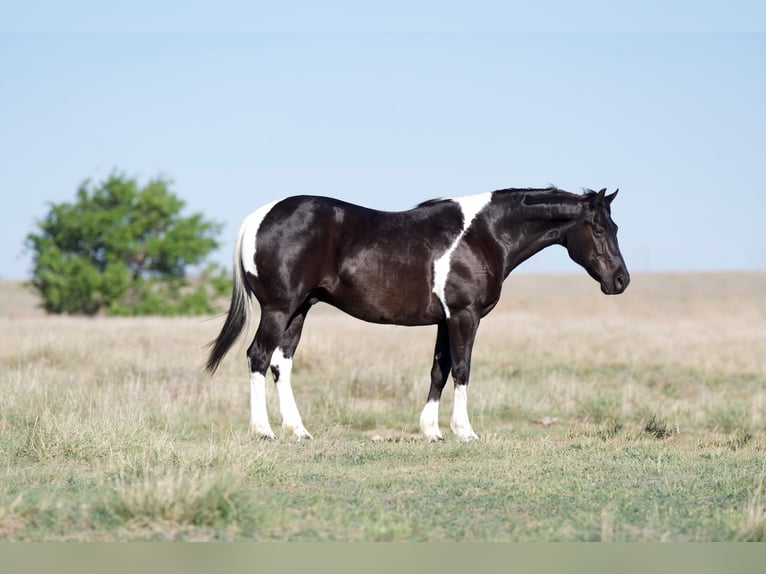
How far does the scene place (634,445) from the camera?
9086 millimetres

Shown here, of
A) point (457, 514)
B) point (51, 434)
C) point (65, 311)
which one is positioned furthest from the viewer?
point (65, 311)

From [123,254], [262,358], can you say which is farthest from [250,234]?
[123,254]

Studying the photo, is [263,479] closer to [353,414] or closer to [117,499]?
[117,499]

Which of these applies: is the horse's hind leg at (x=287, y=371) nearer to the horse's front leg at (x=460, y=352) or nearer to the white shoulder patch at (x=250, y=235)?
the white shoulder patch at (x=250, y=235)

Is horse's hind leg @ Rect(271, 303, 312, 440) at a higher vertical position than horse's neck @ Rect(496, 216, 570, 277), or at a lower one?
lower

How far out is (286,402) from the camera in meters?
9.61

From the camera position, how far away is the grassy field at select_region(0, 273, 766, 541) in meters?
5.41

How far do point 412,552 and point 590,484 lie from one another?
250 cm

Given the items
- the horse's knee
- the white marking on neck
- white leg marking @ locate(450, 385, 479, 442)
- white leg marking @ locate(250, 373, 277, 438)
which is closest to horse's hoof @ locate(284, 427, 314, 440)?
white leg marking @ locate(250, 373, 277, 438)

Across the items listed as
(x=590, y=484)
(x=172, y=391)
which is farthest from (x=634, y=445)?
(x=172, y=391)

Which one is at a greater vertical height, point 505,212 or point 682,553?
point 505,212

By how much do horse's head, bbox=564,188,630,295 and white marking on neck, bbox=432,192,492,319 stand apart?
1.03m

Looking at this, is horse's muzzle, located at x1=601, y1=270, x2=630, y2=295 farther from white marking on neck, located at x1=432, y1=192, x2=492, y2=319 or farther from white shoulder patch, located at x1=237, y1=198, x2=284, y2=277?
white shoulder patch, located at x1=237, y1=198, x2=284, y2=277

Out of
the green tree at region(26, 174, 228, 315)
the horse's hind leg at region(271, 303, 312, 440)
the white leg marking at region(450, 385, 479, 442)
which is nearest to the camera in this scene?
the white leg marking at region(450, 385, 479, 442)
